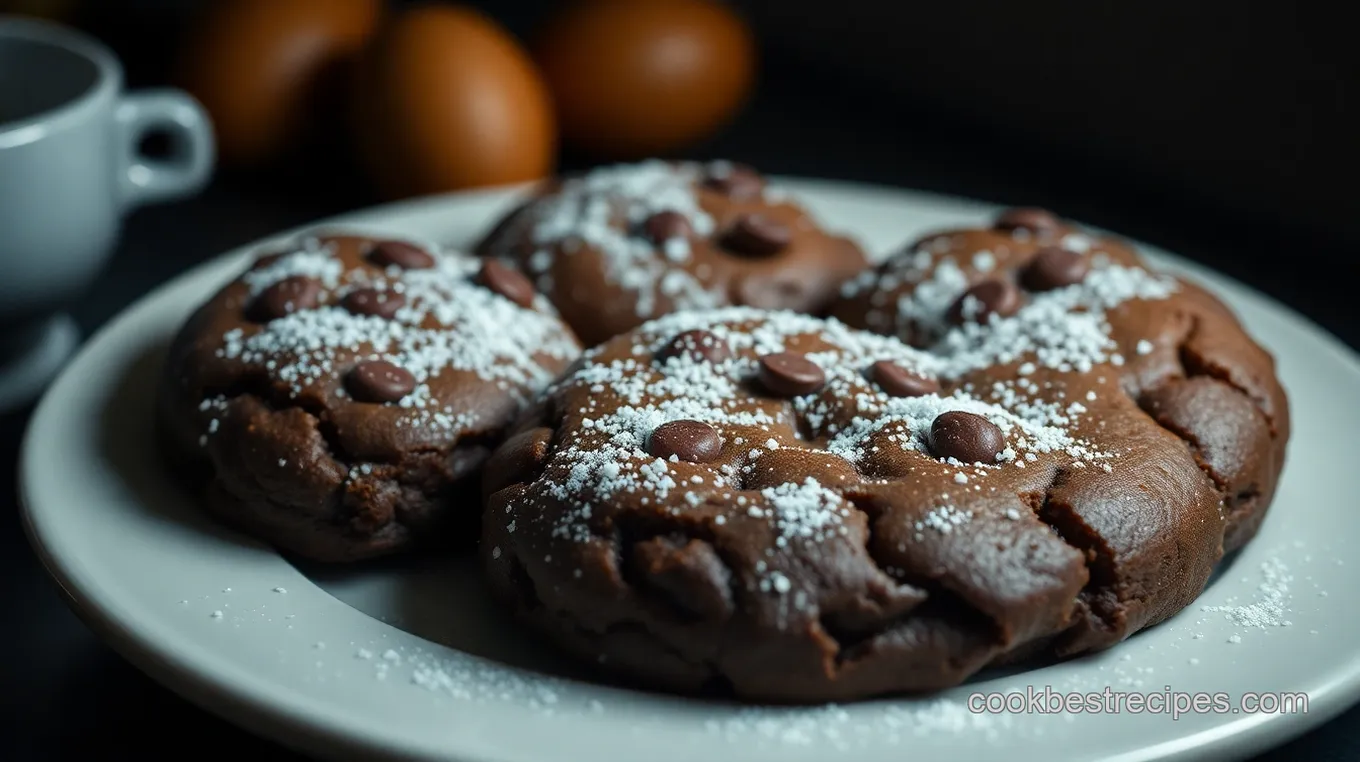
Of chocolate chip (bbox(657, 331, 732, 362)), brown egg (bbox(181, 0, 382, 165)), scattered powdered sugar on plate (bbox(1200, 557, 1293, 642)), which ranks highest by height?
chocolate chip (bbox(657, 331, 732, 362))

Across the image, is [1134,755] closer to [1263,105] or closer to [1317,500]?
[1317,500]

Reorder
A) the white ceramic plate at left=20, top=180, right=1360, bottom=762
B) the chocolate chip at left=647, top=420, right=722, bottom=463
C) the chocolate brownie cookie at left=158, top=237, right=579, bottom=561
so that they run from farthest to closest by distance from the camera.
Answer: the chocolate brownie cookie at left=158, top=237, right=579, bottom=561, the chocolate chip at left=647, top=420, right=722, bottom=463, the white ceramic plate at left=20, top=180, right=1360, bottom=762

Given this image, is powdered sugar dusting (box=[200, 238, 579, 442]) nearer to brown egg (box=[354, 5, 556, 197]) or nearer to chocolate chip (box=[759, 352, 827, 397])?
chocolate chip (box=[759, 352, 827, 397])

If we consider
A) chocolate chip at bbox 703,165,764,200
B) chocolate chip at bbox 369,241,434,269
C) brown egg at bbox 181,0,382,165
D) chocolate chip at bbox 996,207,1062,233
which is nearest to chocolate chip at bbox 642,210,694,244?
chocolate chip at bbox 703,165,764,200

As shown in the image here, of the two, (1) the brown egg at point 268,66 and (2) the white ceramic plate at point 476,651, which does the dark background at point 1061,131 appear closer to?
(1) the brown egg at point 268,66

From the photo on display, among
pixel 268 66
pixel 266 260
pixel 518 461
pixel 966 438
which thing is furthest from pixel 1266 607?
pixel 268 66

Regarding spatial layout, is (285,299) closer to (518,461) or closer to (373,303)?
(373,303)
